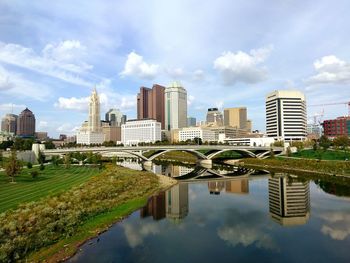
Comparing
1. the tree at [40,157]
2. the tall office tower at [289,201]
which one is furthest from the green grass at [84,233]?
the tree at [40,157]

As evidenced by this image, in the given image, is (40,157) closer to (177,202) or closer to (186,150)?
(186,150)

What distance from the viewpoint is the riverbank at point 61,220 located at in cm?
2353

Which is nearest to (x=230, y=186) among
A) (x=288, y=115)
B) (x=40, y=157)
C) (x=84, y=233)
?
(x=84, y=233)

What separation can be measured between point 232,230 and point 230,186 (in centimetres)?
3179

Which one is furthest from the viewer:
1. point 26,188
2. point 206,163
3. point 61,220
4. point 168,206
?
point 206,163

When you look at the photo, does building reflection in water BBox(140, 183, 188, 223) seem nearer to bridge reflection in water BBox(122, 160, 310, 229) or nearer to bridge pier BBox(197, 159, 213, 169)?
bridge reflection in water BBox(122, 160, 310, 229)

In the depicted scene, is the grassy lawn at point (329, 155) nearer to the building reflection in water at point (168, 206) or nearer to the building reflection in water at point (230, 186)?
the building reflection in water at point (230, 186)

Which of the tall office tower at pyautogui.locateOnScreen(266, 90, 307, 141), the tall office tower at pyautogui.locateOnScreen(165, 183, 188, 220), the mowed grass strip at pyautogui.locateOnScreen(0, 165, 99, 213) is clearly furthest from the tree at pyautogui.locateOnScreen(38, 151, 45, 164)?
the tall office tower at pyautogui.locateOnScreen(266, 90, 307, 141)

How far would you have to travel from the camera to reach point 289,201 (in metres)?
47.8

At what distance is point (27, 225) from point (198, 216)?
19679 mm

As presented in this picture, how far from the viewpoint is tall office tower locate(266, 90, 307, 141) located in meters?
173

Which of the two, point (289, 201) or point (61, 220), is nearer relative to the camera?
point (61, 220)

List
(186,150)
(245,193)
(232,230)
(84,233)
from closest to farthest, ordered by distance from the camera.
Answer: (84,233), (232,230), (245,193), (186,150)

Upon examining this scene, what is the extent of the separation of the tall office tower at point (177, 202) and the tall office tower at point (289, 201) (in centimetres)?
1166
